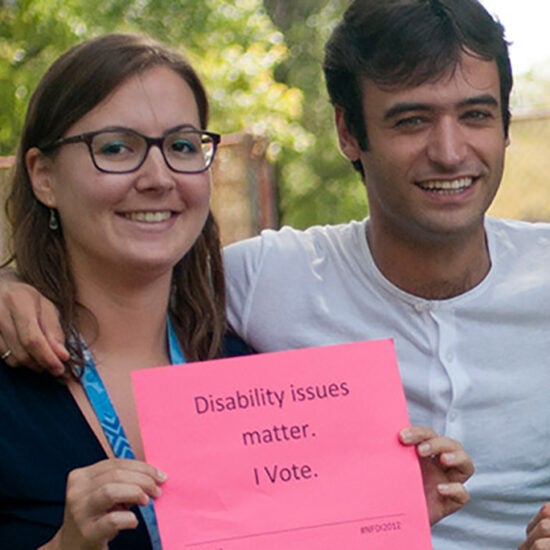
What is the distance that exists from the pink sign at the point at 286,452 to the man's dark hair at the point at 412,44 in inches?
37.6

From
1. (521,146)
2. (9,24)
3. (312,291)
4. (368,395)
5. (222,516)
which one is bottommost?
(222,516)

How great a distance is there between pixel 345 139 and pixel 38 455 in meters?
1.35

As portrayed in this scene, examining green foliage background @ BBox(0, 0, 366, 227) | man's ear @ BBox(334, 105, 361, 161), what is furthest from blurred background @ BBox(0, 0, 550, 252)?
man's ear @ BBox(334, 105, 361, 161)

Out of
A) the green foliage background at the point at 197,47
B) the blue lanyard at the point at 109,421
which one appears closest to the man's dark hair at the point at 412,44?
the blue lanyard at the point at 109,421

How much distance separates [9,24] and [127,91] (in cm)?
776

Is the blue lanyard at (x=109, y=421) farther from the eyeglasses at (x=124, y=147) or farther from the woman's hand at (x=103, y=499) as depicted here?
the eyeglasses at (x=124, y=147)

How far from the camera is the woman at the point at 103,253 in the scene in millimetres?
2318

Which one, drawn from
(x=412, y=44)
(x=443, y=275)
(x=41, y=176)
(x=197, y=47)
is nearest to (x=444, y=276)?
(x=443, y=275)

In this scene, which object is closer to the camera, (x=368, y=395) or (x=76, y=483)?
(x=76, y=483)

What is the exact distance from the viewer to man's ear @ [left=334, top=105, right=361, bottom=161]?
319 cm

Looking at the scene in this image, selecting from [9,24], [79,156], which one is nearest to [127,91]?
[79,156]

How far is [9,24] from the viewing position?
973 cm

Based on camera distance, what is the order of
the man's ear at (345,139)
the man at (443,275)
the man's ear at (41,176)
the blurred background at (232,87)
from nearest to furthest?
1. the man's ear at (41,176)
2. the man at (443,275)
3. the man's ear at (345,139)
4. the blurred background at (232,87)

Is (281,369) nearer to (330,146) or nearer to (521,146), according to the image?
(521,146)
